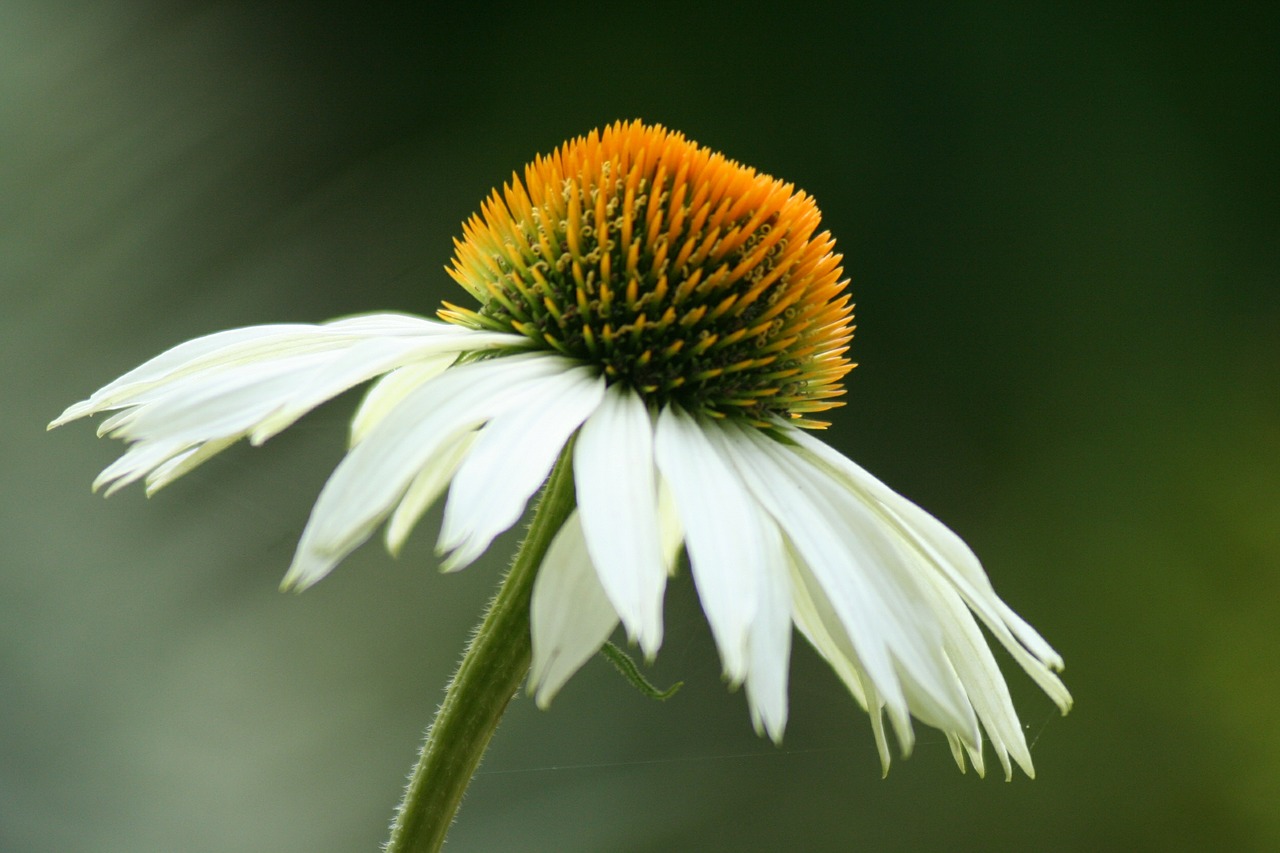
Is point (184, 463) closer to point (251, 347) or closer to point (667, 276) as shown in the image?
point (251, 347)

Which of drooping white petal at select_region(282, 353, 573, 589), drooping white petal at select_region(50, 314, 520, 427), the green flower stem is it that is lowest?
the green flower stem

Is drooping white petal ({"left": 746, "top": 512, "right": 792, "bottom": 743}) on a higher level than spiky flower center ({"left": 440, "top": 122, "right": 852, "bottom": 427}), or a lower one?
lower

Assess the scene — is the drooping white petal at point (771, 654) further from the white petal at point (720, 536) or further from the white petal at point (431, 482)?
the white petal at point (431, 482)

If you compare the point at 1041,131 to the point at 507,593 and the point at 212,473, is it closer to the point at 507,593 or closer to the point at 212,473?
the point at 212,473

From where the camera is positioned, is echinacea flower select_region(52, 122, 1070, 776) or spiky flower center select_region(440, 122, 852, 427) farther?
spiky flower center select_region(440, 122, 852, 427)

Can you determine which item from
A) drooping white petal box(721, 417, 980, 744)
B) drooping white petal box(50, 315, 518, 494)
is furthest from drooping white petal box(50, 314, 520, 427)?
drooping white petal box(721, 417, 980, 744)

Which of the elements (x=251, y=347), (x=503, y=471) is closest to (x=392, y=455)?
(x=503, y=471)

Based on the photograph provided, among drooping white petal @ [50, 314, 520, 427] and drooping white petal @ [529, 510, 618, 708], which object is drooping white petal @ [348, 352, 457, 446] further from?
drooping white petal @ [529, 510, 618, 708]

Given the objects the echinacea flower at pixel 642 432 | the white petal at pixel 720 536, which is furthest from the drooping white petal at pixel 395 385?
the white petal at pixel 720 536
